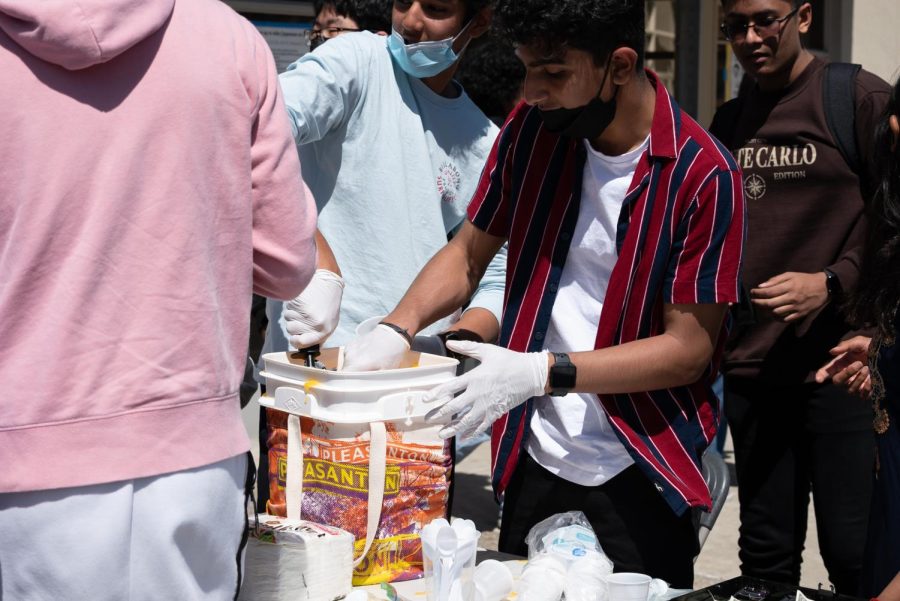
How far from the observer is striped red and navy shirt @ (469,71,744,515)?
76.5 inches

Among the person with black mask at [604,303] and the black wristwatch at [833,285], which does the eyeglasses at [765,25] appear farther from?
the person with black mask at [604,303]

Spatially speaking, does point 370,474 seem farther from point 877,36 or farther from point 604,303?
point 877,36

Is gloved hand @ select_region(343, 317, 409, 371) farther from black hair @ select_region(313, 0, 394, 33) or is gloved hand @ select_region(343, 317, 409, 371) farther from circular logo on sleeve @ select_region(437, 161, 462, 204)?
black hair @ select_region(313, 0, 394, 33)

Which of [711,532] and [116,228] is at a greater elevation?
[116,228]

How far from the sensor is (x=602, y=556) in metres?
1.85

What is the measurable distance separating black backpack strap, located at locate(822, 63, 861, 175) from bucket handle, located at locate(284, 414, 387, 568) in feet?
5.67

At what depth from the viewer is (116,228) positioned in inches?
52.1

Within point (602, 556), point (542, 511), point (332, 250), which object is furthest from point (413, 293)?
point (602, 556)

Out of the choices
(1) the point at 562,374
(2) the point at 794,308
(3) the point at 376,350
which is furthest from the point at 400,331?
(2) the point at 794,308

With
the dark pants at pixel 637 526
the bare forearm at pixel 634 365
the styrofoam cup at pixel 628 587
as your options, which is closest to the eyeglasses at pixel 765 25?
the bare forearm at pixel 634 365

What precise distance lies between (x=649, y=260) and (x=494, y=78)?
9.59 feet

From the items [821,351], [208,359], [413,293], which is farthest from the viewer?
[821,351]

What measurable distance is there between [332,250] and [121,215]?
1183mm

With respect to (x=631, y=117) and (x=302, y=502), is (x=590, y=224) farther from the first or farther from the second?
(x=302, y=502)
